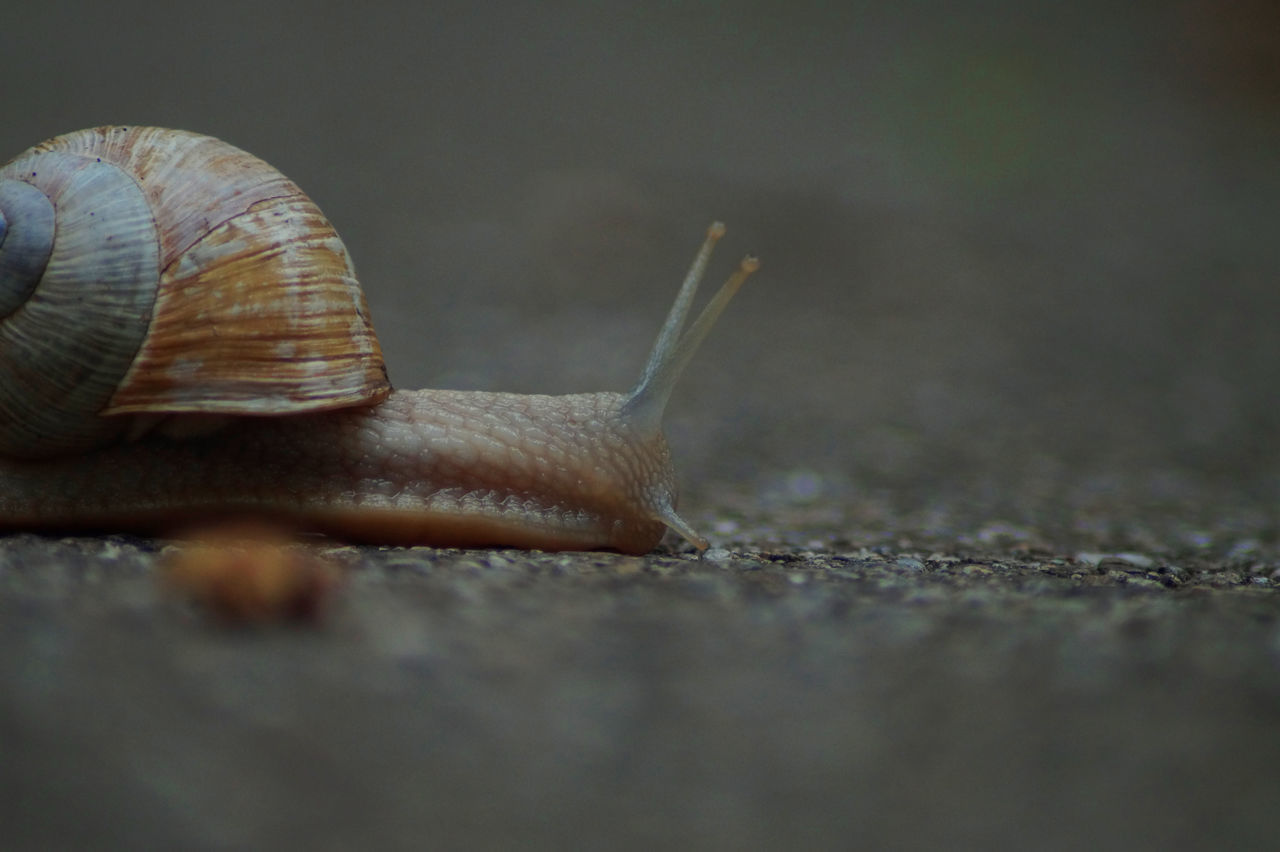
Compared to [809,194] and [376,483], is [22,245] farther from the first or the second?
[809,194]

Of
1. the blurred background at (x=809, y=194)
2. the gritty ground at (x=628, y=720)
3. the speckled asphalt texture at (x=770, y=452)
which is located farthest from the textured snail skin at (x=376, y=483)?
the blurred background at (x=809, y=194)

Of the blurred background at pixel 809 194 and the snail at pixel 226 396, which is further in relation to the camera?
the blurred background at pixel 809 194

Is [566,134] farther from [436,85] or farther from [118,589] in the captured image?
[118,589]

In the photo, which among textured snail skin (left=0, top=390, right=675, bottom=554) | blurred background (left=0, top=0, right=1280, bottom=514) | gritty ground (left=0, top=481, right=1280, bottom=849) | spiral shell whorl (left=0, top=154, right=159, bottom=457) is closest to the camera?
gritty ground (left=0, top=481, right=1280, bottom=849)

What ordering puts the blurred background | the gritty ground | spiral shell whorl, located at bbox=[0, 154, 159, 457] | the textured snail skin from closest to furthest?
1. the gritty ground
2. spiral shell whorl, located at bbox=[0, 154, 159, 457]
3. the textured snail skin
4. the blurred background

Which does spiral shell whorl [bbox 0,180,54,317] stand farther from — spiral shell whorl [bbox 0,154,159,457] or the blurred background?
the blurred background

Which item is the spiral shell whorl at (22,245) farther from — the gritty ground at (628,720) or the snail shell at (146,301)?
the gritty ground at (628,720)

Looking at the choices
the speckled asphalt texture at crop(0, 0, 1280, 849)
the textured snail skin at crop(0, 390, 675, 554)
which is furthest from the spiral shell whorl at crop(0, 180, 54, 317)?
the speckled asphalt texture at crop(0, 0, 1280, 849)
